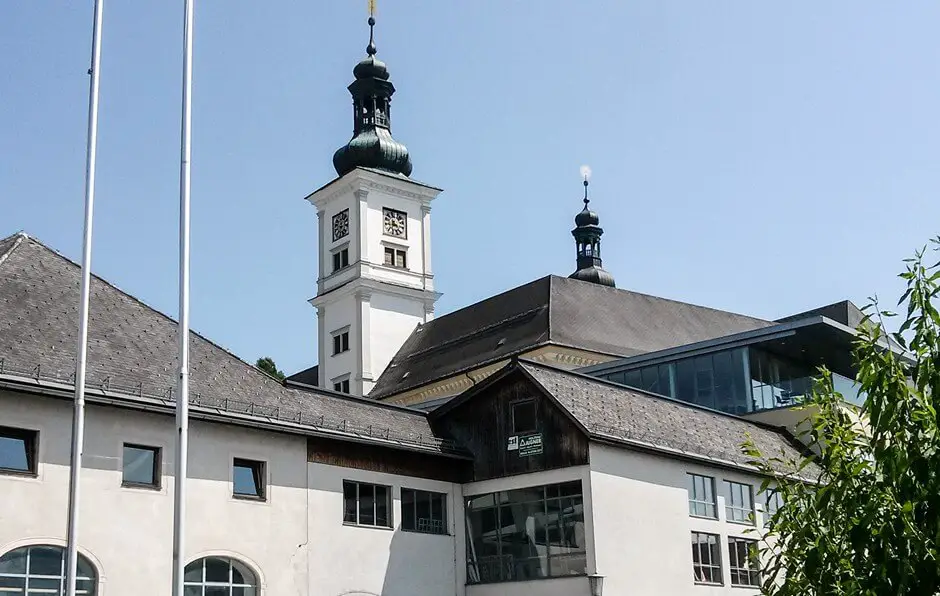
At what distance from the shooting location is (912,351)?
12.6 metres

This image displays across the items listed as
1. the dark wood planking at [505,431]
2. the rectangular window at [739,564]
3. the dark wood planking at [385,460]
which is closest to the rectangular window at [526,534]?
the dark wood planking at [505,431]

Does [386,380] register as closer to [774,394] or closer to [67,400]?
[774,394]

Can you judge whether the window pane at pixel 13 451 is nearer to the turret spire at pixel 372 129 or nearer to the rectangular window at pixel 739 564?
the rectangular window at pixel 739 564

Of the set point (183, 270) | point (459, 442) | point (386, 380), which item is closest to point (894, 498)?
point (183, 270)

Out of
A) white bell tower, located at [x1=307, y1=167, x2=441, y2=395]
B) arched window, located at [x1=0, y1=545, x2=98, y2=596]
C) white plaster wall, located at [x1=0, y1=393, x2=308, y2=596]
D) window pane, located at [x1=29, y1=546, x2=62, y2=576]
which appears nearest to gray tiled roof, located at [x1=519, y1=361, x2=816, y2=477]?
white plaster wall, located at [x1=0, y1=393, x2=308, y2=596]

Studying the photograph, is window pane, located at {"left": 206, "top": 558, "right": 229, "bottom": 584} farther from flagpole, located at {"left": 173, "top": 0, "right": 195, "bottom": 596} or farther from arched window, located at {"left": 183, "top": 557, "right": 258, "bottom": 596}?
flagpole, located at {"left": 173, "top": 0, "right": 195, "bottom": 596}

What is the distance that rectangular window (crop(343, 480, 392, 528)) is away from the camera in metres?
32.8

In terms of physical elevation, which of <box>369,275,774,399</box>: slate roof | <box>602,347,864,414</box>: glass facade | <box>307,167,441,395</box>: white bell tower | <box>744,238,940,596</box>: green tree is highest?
<box>307,167,441,395</box>: white bell tower

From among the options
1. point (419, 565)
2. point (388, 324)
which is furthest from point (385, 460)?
point (388, 324)

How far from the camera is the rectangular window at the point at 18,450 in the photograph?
25.9m

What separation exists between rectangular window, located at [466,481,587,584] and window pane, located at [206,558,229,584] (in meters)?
8.33

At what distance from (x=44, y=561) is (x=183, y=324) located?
8372mm

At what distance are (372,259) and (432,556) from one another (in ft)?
136

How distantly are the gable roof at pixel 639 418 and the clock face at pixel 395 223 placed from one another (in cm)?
3634
